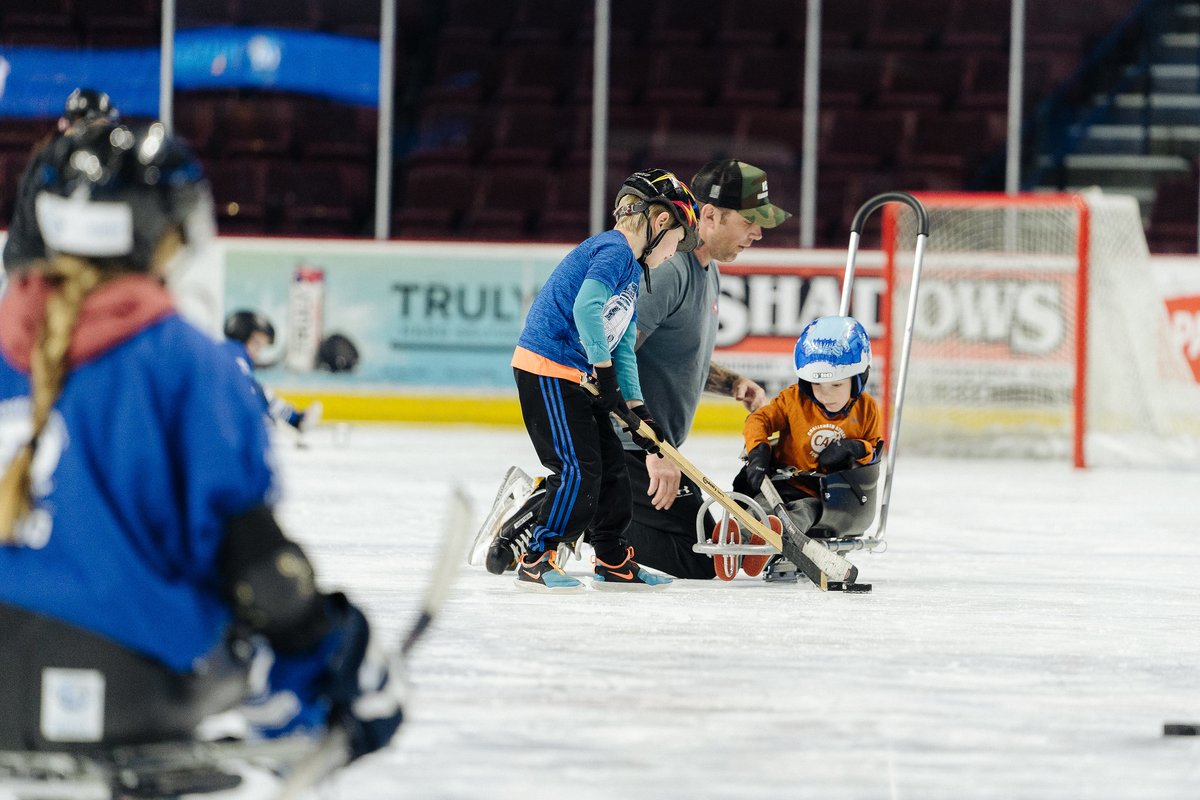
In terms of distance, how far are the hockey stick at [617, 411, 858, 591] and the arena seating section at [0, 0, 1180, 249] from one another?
5.76 meters

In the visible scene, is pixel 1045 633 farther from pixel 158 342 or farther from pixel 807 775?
pixel 158 342

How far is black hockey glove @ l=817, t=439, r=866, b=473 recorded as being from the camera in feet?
13.2

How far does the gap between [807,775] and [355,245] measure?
733 cm

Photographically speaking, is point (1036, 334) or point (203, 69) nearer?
point (1036, 334)

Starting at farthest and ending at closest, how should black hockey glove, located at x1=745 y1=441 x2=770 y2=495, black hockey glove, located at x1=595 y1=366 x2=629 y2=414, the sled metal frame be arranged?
the sled metal frame
black hockey glove, located at x1=745 y1=441 x2=770 y2=495
black hockey glove, located at x1=595 y1=366 x2=629 y2=414

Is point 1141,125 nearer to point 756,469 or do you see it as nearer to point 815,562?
point 756,469

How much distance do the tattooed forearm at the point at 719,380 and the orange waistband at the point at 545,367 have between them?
2.03 ft

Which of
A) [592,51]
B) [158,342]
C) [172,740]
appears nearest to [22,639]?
[172,740]

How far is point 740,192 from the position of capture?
3990 millimetres

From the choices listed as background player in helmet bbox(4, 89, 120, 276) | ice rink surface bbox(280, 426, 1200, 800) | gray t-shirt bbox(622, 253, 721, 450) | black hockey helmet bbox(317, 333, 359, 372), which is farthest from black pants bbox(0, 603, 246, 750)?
black hockey helmet bbox(317, 333, 359, 372)

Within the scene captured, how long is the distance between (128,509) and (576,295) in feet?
7.65

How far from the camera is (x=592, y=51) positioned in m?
9.77

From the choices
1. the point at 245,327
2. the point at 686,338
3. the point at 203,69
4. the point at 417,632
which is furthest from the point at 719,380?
the point at 203,69

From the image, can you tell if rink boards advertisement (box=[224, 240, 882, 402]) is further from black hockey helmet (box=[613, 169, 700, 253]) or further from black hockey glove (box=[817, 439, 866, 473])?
black hockey helmet (box=[613, 169, 700, 253])
